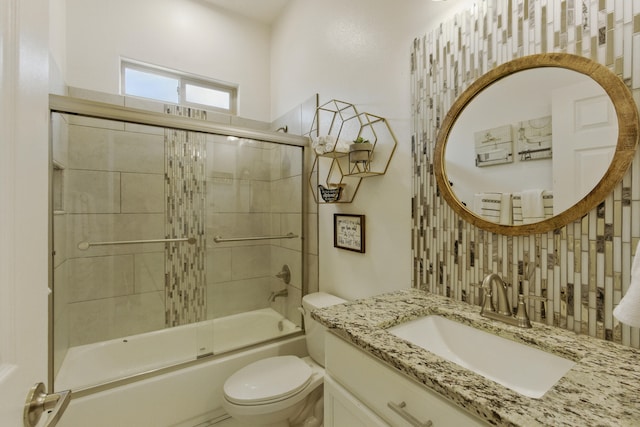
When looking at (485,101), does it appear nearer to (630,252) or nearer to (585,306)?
(630,252)

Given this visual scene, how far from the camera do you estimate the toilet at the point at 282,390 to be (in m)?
1.33

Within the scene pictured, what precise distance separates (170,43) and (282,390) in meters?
2.69

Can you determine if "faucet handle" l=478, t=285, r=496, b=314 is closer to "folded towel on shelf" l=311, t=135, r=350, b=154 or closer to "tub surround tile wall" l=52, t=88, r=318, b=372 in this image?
"folded towel on shelf" l=311, t=135, r=350, b=154

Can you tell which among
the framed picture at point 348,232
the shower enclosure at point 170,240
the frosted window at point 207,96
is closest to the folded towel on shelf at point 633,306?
the framed picture at point 348,232

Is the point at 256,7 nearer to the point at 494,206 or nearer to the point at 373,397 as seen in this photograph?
the point at 494,206

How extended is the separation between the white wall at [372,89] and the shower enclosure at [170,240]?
1.53 feet

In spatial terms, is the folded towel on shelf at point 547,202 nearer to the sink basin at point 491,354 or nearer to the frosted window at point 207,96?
the sink basin at point 491,354

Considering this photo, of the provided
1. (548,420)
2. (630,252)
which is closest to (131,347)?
(548,420)

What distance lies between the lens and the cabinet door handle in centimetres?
67

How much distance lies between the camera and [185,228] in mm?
1984

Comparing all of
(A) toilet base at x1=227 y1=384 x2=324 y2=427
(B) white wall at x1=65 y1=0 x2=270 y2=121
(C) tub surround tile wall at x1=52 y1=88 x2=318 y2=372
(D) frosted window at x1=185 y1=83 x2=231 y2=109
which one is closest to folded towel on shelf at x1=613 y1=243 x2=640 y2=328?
(A) toilet base at x1=227 y1=384 x2=324 y2=427

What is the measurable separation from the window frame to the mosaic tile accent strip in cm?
79

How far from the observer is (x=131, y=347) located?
6.25 feet

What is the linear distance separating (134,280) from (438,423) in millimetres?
2096
